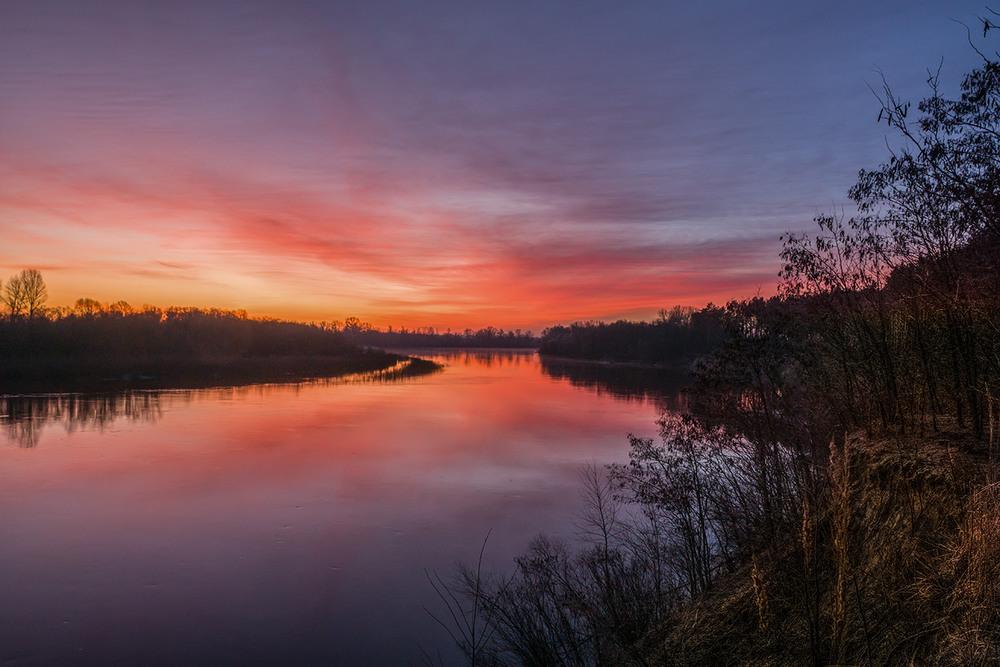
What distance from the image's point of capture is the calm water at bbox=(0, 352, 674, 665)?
9062 millimetres

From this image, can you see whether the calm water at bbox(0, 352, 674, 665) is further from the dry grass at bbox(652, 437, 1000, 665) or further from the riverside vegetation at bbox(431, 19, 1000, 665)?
the dry grass at bbox(652, 437, 1000, 665)

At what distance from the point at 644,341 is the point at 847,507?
11600 cm

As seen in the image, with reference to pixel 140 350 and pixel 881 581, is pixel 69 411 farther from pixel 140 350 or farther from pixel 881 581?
pixel 140 350

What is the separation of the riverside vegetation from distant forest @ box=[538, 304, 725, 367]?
76.4 metres

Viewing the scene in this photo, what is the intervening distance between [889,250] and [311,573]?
12.9 m

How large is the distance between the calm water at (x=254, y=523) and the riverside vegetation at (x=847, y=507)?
5.96ft

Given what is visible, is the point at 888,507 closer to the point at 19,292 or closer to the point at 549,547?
the point at 549,547

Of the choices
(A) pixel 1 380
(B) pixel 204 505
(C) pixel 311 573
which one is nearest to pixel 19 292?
(A) pixel 1 380

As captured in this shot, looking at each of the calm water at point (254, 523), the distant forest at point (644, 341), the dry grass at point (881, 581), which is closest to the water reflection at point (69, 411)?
the calm water at point (254, 523)

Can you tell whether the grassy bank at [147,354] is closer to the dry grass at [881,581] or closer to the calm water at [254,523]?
the calm water at [254,523]

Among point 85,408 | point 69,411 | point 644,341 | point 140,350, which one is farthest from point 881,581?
point 644,341

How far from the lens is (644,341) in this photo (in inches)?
4589

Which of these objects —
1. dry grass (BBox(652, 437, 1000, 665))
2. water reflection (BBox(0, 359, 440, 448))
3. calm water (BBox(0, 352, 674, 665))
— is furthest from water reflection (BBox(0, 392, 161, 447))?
dry grass (BBox(652, 437, 1000, 665))

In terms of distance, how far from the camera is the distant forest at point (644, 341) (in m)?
105
